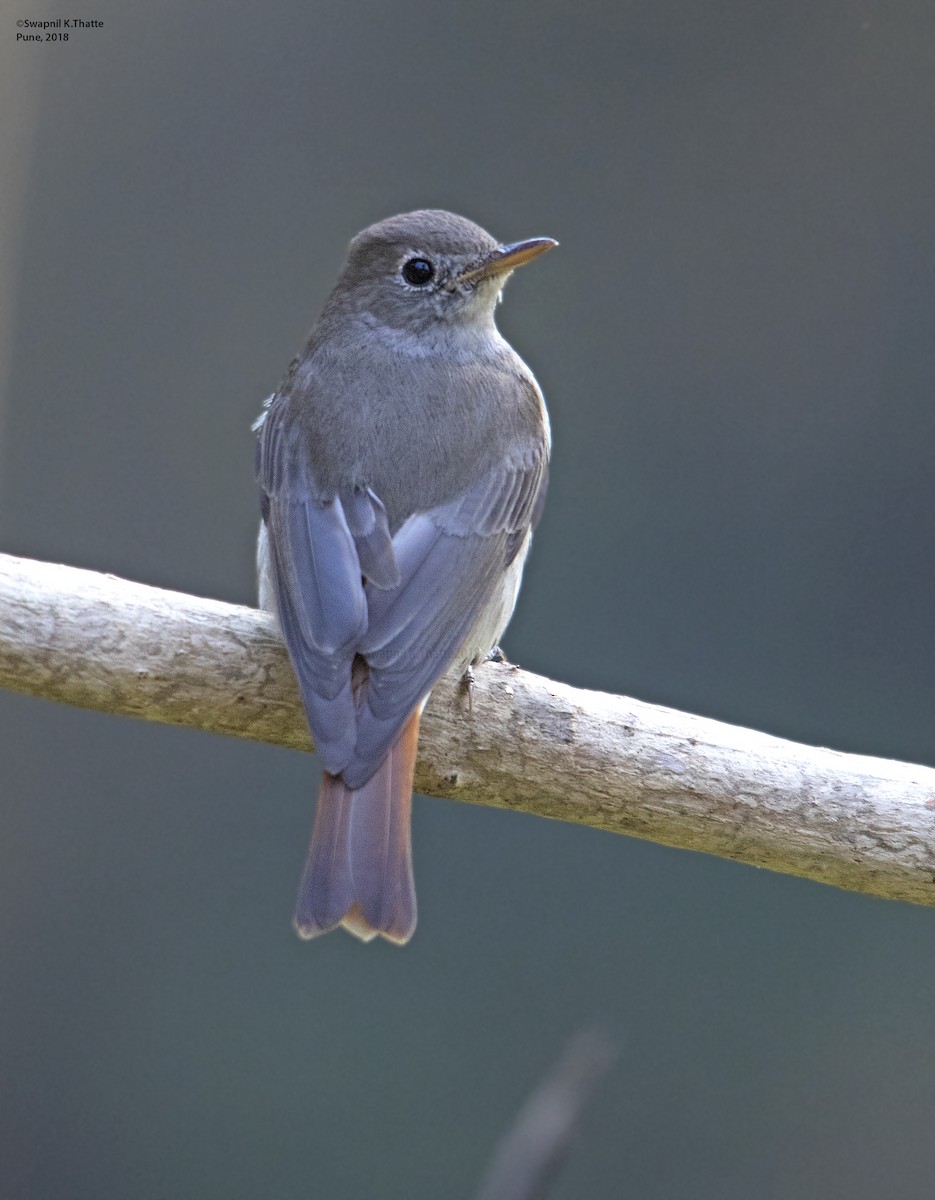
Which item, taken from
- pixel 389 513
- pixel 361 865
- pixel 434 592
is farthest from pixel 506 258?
pixel 361 865

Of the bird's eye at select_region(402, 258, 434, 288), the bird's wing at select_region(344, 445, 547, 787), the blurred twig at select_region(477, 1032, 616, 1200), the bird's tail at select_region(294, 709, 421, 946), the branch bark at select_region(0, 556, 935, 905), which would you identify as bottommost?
the blurred twig at select_region(477, 1032, 616, 1200)

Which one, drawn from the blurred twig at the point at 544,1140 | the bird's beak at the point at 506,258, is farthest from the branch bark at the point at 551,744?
the bird's beak at the point at 506,258

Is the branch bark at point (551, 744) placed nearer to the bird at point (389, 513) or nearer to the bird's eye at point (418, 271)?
the bird at point (389, 513)

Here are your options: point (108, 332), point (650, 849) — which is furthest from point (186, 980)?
point (108, 332)

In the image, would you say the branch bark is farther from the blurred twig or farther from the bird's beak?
the bird's beak

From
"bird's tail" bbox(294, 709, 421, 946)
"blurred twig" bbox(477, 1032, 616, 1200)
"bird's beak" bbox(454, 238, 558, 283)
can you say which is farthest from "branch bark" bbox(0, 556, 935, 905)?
"bird's beak" bbox(454, 238, 558, 283)

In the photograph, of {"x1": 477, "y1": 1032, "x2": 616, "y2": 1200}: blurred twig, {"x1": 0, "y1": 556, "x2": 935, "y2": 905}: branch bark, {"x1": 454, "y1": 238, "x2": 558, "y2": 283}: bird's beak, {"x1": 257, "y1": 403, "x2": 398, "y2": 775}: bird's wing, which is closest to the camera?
{"x1": 477, "y1": 1032, "x2": 616, "y2": 1200}: blurred twig

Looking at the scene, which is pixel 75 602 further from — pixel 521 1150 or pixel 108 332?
pixel 108 332

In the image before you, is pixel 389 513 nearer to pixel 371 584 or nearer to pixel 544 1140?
pixel 371 584
